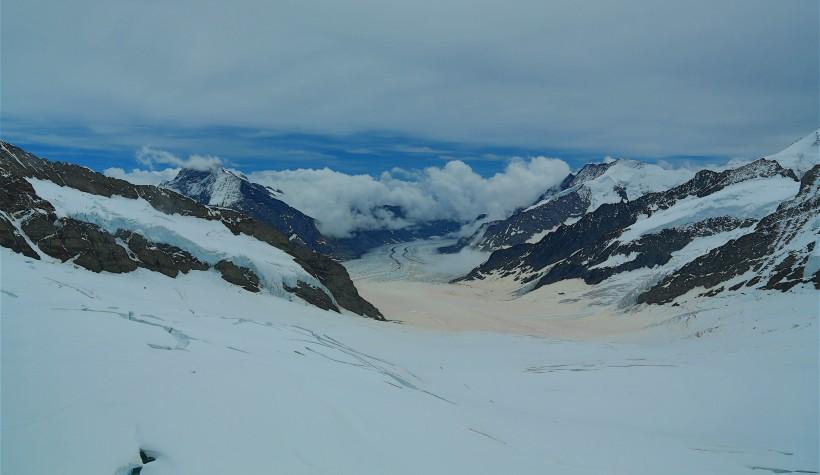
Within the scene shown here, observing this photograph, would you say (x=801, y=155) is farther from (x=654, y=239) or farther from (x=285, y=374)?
(x=285, y=374)

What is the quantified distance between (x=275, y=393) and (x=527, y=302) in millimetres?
132310

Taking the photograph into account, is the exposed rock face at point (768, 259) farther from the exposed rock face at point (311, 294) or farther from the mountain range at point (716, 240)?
the exposed rock face at point (311, 294)

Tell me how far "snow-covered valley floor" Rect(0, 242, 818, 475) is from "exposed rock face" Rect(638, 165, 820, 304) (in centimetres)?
3442

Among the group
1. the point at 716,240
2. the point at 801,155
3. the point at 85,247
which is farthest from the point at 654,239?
the point at 85,247

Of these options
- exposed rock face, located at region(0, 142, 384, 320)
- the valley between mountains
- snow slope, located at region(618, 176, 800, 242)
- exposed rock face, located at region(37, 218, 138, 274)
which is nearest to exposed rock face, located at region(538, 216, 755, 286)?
snow slope, located at region(618, 176, 800, 242)

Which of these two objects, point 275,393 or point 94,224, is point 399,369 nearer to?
point 275,393

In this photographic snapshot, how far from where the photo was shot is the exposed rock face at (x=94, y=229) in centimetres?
3005

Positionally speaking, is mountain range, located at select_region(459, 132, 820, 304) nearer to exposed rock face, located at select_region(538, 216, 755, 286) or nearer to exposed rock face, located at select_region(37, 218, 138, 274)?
exposed rock face, located at select_region(538, 216, 755, 286)

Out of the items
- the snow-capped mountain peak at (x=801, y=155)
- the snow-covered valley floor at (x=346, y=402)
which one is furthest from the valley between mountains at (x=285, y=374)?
the snow-capped mountain peak at (x=801, y=155)

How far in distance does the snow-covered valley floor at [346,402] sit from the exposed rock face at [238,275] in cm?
1146

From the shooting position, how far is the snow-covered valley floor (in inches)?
281

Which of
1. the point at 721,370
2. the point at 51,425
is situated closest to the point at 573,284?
the point at 721,370

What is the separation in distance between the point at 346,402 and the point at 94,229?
30722 mm

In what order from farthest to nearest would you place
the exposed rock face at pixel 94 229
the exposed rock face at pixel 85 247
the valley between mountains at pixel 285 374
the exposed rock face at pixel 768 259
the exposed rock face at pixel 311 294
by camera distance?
the exposed rock face at pixel 768 259 → the exposed rock face at pixel 311 294 → the exposed rock face at pixel 85 247 → the exposed rock face at pixel 94 229 → the valley between mountains at pixel 285 374
